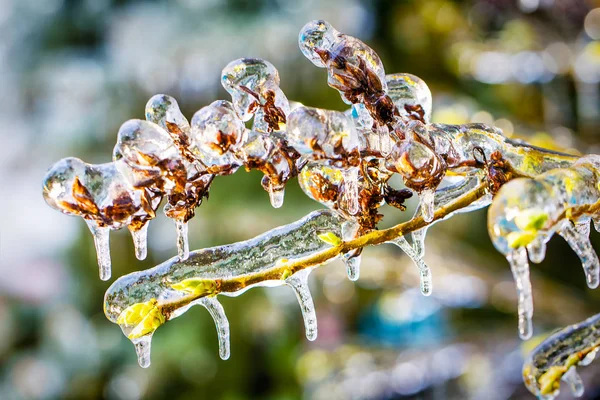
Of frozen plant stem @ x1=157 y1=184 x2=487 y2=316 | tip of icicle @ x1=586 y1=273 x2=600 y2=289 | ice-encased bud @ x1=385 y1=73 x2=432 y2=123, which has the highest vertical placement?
ice-encased bud @ x1=385 y1=73 x2=432 y2=123

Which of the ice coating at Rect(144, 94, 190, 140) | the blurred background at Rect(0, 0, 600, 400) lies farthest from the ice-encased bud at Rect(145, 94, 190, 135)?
the blurred background at Rect(0, 0, 600, 400)

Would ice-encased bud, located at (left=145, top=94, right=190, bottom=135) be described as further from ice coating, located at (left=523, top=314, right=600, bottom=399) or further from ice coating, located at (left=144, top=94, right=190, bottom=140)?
ice coating, located at (left=523, top=314, right=600, bottom=399)

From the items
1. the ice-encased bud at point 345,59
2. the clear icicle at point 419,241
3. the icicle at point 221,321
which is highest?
the ice-encased bud at point 345,59

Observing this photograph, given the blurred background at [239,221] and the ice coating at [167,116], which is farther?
the blurred background at [239,221]

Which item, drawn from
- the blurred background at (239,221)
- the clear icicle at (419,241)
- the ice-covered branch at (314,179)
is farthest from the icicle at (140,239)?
the blurred background at (239,221)

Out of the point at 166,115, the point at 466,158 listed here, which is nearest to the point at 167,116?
the point at 166,115

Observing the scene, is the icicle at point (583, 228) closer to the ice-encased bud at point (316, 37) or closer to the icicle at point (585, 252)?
the icicle at point (585, 252)

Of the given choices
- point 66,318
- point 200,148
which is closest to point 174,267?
point 200,148
